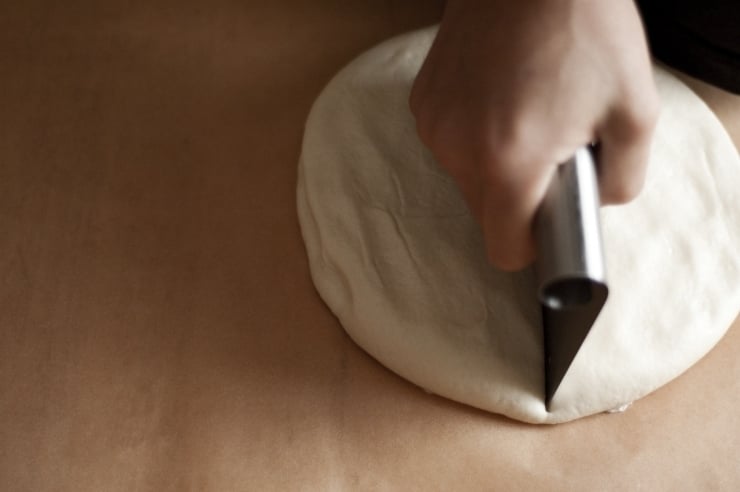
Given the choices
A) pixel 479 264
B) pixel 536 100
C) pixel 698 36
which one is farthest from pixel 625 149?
pixel 698 36

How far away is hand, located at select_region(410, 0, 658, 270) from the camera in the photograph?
56 cm

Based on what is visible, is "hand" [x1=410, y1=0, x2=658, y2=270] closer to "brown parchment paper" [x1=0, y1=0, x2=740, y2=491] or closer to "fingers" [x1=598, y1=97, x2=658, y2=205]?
"fingers" [x1=598, y1=97, x2=658, y2=205]

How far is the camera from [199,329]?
839 millimetres

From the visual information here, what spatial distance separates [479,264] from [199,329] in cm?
34

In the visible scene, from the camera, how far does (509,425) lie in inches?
31.2

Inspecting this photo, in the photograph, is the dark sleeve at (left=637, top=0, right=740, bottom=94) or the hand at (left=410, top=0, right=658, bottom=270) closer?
the hand at (left=410, top=0, right=658, bottom=270)

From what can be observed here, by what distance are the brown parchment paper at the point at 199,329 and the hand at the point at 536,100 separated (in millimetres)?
292

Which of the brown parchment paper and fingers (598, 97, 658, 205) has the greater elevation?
fingers (598, 97, 658, 205)

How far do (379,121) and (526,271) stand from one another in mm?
264

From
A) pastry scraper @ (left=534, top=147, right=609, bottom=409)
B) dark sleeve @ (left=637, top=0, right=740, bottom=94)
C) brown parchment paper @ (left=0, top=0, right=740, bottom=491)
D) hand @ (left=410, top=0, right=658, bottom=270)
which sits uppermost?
hand @ (left=410, top=0, right=658, bottom=270)

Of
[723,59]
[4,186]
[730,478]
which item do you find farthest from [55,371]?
[723,59]

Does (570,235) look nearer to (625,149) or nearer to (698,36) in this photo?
(625,149)

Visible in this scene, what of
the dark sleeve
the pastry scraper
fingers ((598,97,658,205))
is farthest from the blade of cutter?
the dark sleeve

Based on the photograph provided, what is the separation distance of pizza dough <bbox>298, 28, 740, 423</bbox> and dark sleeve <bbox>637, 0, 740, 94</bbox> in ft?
0.25
